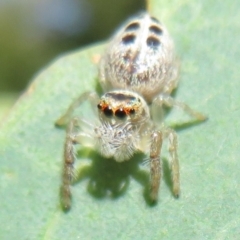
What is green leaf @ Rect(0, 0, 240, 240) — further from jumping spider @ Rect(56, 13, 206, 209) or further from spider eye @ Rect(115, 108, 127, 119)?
spider eye @ Rect(115, 108, 127, 119)

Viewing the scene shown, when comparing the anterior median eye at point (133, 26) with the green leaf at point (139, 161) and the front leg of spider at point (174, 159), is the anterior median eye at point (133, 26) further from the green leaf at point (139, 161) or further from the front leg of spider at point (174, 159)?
the front leg of spider at point (174, 159)

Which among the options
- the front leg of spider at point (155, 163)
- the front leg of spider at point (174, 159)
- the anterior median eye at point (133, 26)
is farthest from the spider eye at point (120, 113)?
the anterior median eye at point (133, 26)

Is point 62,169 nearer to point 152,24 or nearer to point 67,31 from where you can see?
point 152,24

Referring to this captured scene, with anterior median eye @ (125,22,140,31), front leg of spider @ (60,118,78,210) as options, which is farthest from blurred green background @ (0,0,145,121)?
front leg of spider @ (60,118,78,210)

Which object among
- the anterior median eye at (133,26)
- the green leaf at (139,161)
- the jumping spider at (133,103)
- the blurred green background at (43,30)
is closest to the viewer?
the green leaf at (139,161)

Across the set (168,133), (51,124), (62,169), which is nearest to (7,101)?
(51,124)

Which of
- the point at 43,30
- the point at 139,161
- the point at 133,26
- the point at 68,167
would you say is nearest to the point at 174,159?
the point at 139,161

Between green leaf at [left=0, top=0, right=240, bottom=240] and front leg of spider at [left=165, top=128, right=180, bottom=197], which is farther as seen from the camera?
front leg of spider at [left=165, top=128, right=180, bottom=197]

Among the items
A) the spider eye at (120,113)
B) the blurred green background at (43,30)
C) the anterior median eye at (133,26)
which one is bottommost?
the blurred green background at (43,30)

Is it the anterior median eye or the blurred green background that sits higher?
the anterior median eye
